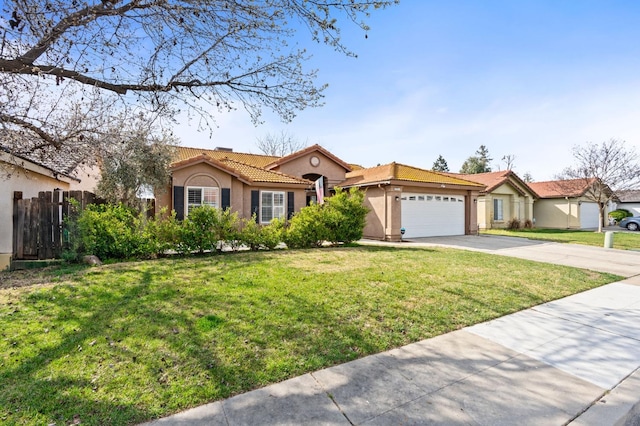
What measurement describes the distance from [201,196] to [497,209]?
23.7m

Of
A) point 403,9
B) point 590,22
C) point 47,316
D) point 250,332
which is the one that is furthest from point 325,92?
point 590,22

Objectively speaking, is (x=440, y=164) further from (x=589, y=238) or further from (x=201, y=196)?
(x=201, y=196)

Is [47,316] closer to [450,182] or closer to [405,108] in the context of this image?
[405,108]

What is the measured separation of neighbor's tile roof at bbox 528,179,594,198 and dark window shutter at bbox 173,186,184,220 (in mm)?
31224

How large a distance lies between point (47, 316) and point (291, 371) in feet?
12.5

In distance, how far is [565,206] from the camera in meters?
28.0

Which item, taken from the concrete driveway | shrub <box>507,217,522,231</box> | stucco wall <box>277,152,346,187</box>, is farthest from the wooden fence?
shrub <box>507,217,522,231</box>

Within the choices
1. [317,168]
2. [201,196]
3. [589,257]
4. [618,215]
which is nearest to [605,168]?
[618,215]

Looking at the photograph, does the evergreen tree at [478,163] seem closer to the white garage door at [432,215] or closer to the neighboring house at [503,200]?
the neighboring house at [503,200]

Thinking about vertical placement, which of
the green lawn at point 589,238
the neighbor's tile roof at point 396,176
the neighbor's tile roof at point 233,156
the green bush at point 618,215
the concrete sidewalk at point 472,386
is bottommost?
the concrete sidewalk at point 472,386

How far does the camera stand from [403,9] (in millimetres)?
5680

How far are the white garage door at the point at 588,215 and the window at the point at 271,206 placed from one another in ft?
96.5

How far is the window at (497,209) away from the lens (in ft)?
82.4

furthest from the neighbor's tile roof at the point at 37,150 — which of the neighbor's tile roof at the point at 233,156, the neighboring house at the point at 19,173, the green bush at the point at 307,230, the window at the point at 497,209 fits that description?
the window at the point at 497,209
